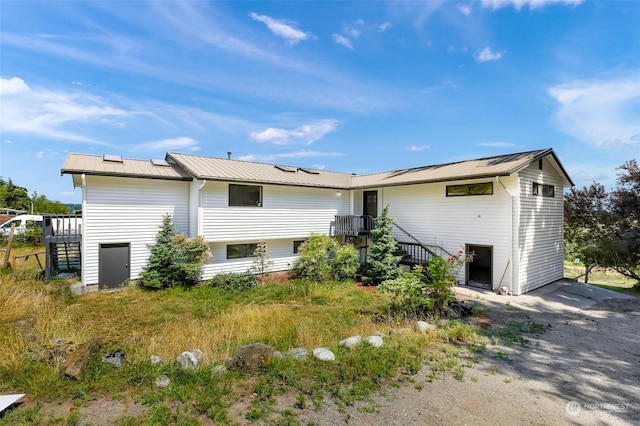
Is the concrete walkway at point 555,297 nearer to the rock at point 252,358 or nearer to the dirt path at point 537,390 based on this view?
the dirt path at point 537,390

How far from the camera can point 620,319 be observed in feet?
27.7

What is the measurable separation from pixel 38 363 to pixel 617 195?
805 inches

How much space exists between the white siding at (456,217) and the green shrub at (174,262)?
9.61m

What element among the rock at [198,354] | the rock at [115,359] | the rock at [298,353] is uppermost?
the rock at [115,359]

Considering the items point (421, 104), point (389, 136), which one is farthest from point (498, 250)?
point (389, 136)

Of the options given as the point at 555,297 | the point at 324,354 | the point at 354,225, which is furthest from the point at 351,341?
the point at 354,225

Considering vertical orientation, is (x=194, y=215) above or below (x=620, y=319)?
above

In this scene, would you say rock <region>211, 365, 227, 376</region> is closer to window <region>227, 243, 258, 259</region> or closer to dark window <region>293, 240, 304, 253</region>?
window <region>227, 243, 258, 259</region>

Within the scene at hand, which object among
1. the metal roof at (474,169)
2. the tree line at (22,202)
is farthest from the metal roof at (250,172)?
the tree line at (22,202)

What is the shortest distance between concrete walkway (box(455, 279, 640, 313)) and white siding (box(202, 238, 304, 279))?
26.8ft

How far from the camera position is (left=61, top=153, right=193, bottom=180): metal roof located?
10655 millimetres

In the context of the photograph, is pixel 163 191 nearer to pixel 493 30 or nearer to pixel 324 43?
pixel 324 43

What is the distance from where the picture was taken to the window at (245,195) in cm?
1305

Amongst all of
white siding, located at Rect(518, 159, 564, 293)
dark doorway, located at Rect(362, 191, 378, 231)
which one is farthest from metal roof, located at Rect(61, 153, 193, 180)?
white siding, located at Rect(518, 159, 564, 293)
